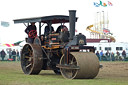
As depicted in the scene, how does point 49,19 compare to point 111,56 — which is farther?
point 111,56

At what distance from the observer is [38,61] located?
588 inches

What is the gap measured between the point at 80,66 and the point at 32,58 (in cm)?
313

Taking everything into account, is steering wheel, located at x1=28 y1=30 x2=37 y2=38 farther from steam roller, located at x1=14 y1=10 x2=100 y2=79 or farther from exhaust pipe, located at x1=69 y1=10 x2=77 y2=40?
exhaust pipe, located at x1=69 y1=10 x2=77 y2=40

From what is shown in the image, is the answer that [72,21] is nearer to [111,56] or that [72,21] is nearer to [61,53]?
[61,53]

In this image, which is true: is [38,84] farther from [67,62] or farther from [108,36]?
[108,36]

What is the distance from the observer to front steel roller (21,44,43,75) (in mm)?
14922

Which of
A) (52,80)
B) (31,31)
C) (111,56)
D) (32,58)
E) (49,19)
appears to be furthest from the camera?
(111,56)

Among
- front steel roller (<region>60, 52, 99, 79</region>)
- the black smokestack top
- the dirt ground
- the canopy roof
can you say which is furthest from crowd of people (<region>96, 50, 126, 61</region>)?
front steel roller (<region>60, 52, 99, 79</region>)

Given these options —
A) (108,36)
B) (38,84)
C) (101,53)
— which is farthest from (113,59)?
(38,84)

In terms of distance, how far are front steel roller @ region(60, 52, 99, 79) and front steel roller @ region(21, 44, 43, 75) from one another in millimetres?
1669

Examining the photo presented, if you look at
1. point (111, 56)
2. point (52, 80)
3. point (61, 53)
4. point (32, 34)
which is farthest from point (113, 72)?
point (111, 56)

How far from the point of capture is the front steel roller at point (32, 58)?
49.0 ft

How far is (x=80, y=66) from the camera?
42.0 feet

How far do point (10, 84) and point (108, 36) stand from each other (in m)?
57.4
